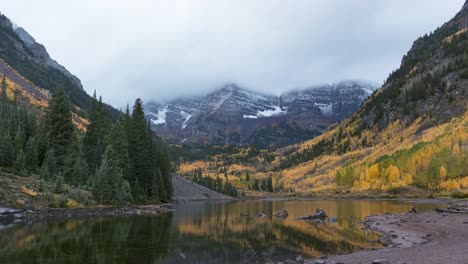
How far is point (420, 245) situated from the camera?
36.9 m

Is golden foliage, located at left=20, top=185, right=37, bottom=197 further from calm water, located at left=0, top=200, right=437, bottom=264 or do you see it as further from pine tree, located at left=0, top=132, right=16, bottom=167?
pine tree, located at left=0, top=132, right=16, bottom=167

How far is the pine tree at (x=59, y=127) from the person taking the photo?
9375cm

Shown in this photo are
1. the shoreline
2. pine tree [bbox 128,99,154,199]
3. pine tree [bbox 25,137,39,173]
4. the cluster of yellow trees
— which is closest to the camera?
the shoreline

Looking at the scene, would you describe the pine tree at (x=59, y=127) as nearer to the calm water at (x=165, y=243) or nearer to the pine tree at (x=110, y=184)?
the pine tree at (x=110, y=184)

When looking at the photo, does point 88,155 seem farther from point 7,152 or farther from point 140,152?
point 7,152

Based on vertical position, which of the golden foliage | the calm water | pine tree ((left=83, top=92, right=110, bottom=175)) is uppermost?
A: pine tree ((left=83, top=92, right=110, bottom=175))

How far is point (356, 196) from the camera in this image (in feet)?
643

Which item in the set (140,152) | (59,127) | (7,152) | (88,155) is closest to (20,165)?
(7,152)

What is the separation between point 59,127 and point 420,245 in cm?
8455

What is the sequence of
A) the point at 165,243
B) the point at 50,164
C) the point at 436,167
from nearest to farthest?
the point at 165,243 < the point at 50,164 < the point at 436,167

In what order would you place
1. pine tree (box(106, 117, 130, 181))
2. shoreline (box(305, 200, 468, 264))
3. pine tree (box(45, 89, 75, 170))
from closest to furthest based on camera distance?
shoreline (box(305, 200, 468, 264)) → pine tree (box(45, 89, 75, 170)) → pine tree (box(106, 117, 130, 181))

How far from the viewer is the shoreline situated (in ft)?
95.2

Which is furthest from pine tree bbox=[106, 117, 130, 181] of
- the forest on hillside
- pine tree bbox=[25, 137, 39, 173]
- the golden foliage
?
the golden foliage

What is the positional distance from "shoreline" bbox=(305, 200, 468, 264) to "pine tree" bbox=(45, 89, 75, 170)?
2768 inches
